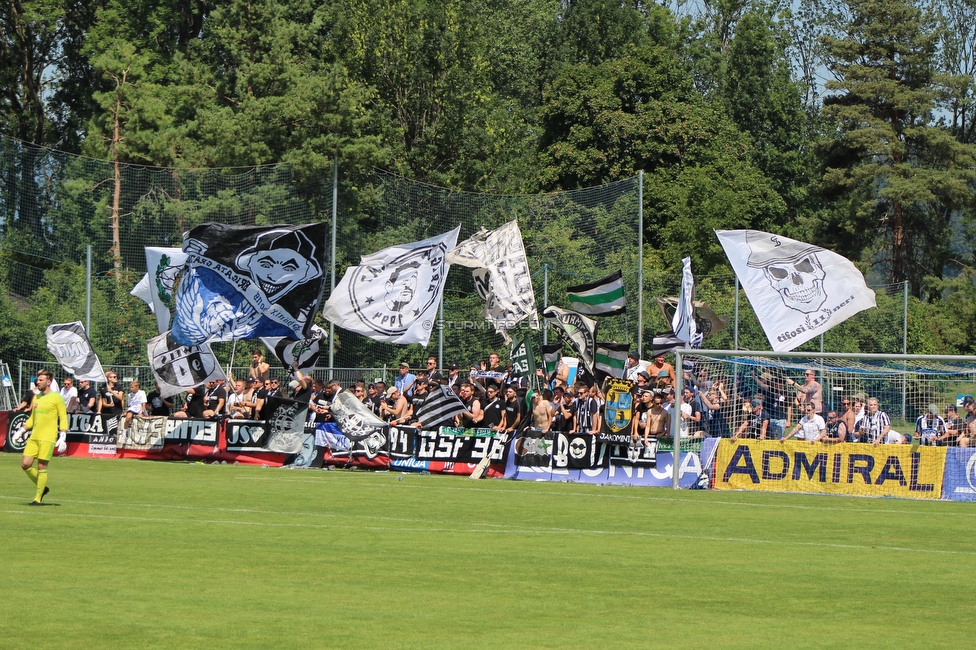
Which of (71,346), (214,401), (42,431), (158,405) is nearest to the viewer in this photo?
(42,431)

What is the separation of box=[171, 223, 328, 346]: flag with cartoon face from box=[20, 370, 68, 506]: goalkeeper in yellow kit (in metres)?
8.29

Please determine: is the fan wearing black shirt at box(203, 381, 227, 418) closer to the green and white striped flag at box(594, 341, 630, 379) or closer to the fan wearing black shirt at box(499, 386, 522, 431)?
the fan wearing black shirt at box(499, 386, 522, 431)

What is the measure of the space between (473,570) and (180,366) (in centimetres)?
1718

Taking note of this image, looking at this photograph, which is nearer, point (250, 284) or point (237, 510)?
point (237, 510)

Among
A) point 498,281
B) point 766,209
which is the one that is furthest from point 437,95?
point 498,281

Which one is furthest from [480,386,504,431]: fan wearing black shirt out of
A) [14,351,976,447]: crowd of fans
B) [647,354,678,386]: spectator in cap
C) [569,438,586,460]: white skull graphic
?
[647,354,678,386]: spectator in cap

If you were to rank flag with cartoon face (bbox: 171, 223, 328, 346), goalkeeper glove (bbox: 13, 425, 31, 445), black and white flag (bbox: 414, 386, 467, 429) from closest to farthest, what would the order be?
black and white flag (bbox: 414, 386, 467, 429)
flag with cartoon face (bbox: 171, 223, 328, 346)
goalkeeper glove (bbox: 13, 425, 31, 445)

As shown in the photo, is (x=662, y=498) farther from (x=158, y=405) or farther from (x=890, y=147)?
(x=890, y=147)

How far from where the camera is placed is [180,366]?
28.1 m

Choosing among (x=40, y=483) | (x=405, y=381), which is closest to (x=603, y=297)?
(x=405, y=381)

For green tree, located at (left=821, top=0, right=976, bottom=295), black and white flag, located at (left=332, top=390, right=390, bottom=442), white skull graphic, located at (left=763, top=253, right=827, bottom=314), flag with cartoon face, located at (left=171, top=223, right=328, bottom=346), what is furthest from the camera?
green tree, located at (left=821, top=0, right=976, bottom=295)

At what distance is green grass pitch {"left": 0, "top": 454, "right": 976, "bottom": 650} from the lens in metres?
9.20

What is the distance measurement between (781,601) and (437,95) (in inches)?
1782

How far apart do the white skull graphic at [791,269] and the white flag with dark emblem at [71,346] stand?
16.3 metres
